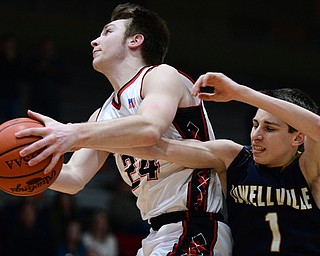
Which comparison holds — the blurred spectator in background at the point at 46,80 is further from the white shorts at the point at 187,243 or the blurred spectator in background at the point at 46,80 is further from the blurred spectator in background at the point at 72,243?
the white shorts at the point at 187,243

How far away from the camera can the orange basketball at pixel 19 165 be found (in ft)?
11.7

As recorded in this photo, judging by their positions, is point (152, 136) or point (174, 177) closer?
point (152, 136)

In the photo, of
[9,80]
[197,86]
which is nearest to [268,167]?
[197,86]

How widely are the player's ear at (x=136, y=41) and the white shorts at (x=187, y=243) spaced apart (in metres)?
1.31

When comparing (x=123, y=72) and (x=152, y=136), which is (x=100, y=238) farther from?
(x=152, y=136)

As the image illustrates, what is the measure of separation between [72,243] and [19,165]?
6216mm

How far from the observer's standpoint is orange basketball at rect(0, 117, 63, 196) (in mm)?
3559

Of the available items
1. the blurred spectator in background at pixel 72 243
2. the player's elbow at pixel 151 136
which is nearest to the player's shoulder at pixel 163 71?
the player's elbow at pixel 151 136

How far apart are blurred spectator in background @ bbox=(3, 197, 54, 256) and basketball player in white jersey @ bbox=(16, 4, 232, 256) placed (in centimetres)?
454

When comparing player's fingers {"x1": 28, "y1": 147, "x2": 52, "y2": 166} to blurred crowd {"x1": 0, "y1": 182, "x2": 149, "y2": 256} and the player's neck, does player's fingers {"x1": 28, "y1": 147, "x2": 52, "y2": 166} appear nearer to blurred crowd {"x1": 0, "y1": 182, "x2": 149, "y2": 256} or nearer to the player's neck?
the player's neck

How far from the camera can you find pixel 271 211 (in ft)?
13.2

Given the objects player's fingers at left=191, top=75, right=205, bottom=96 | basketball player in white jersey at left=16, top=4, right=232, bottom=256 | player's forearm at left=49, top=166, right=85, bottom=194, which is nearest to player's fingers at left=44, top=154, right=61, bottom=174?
basketball player in white jersey at left=16, top=4, right=232, bottom=256

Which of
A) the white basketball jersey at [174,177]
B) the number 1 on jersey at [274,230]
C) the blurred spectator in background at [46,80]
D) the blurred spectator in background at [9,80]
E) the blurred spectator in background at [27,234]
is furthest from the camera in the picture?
the blurred spectator in background at [46,80]

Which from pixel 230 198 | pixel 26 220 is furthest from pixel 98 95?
pixel 230 198
